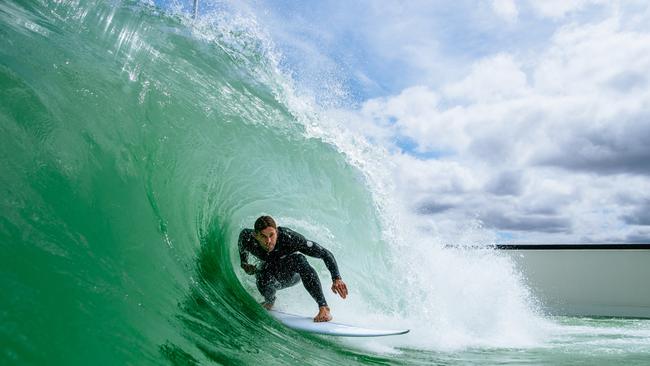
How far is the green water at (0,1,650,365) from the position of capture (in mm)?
1766

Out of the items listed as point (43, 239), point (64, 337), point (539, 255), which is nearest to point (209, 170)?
point (43, 239)

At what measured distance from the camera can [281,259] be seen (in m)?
3.14

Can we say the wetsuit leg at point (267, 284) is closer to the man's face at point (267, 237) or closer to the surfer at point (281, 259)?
the surfer at point (281, 259)

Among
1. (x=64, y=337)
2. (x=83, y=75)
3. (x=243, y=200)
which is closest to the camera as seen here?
(x=64, y=337)

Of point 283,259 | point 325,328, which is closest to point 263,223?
point 283,259

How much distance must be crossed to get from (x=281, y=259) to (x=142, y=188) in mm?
970

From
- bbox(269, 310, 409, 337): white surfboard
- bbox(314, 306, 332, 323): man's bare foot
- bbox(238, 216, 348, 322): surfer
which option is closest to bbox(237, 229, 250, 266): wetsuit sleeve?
bbox(238, 216, 348, 322): surfer

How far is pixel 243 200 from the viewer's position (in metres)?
3.85

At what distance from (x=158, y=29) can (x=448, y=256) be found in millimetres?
3556

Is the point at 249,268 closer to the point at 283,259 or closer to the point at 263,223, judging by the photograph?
the point at 283,259

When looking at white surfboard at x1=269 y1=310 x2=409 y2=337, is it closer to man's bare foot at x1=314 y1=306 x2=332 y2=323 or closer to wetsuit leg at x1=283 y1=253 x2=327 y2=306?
man's bare foot at x1=314 y1=306 x2=332 y2=323

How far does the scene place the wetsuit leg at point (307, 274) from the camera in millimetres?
2971

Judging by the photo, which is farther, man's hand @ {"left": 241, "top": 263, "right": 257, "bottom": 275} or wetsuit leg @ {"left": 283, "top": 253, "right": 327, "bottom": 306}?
man's hand @ {"left": 241, "top": 263, "right": 257, "bottom": 275}

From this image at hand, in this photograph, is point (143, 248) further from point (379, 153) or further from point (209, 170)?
point (379, 153)
